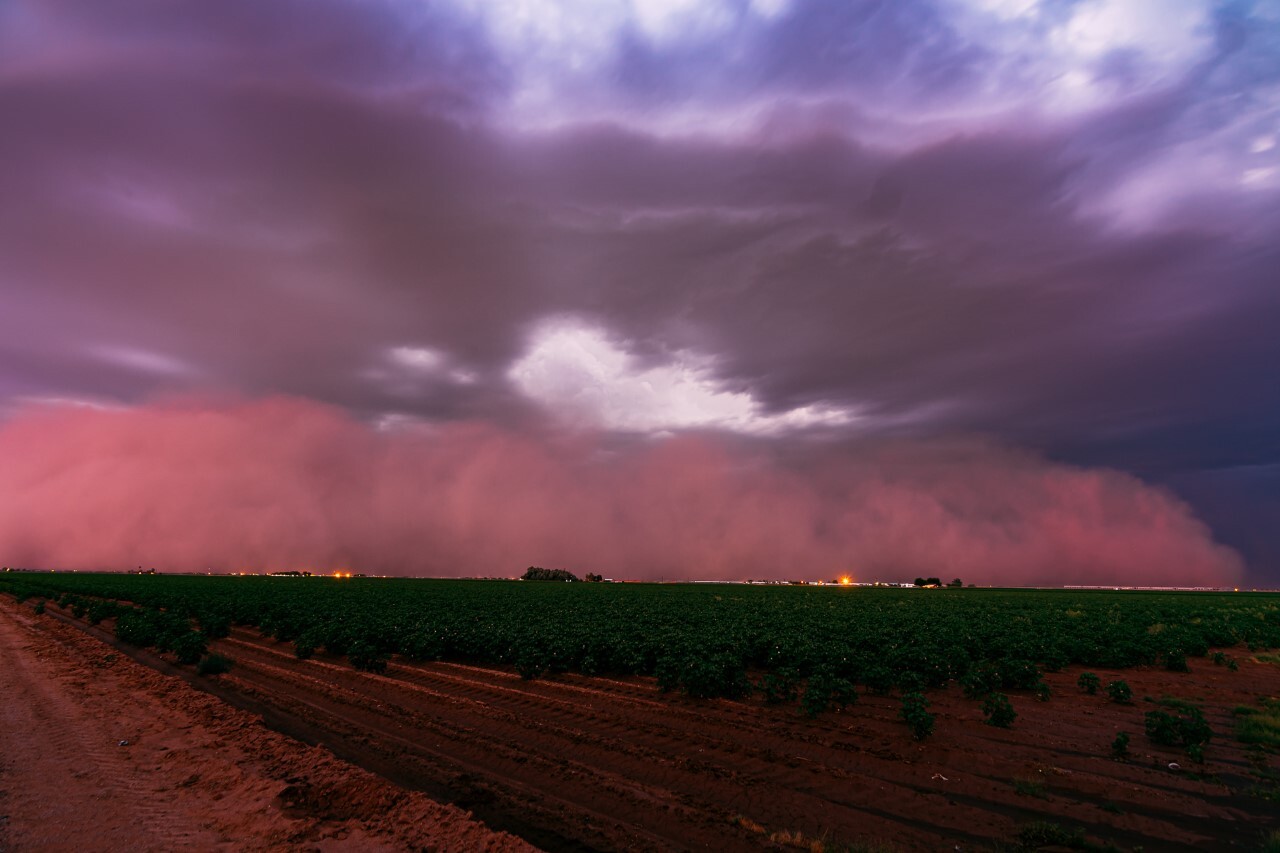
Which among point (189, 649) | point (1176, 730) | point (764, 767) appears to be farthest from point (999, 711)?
point (189, 649)

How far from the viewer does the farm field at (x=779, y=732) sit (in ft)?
39.6

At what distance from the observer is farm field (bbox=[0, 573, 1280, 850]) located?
1206 centimetres

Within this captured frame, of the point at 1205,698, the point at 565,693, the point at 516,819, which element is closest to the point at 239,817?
the point at 516,819

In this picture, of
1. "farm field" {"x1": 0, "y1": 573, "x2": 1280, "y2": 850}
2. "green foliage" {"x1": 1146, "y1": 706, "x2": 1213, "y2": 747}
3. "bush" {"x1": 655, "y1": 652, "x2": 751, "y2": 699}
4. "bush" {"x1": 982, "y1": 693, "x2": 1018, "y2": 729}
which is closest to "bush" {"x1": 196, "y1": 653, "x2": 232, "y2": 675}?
"farm field" {"x1": 0, "y1": 573, "x2": 1280, "y2": 850}

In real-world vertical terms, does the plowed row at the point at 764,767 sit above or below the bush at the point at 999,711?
below

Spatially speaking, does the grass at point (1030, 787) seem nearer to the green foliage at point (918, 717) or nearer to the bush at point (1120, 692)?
the green foliage at point (918, 717)

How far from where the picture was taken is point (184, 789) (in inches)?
506

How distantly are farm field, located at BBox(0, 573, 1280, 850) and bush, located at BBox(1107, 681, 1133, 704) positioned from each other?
51 cm

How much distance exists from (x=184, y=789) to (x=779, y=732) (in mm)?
15474

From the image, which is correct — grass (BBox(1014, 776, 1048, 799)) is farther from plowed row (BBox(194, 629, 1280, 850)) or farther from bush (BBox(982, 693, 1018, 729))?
bush (BBox(982, 693, 1018, 729))

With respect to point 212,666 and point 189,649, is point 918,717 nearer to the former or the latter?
point 212,666

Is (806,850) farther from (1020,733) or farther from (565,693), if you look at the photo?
(565,693)

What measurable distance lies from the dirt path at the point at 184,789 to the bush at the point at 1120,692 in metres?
23.8

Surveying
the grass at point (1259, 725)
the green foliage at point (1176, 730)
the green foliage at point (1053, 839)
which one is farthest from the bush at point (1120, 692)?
the green foliage at point (1053, 839)
